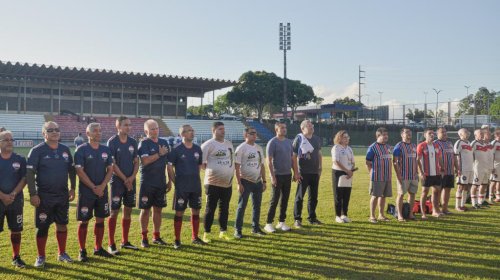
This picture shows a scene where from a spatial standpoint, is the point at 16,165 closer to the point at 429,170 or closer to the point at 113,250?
the point at 113,250

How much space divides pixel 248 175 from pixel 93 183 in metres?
2.46

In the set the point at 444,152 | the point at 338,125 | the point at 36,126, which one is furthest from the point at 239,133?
the point at 444,152

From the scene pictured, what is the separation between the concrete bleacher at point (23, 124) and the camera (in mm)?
43875

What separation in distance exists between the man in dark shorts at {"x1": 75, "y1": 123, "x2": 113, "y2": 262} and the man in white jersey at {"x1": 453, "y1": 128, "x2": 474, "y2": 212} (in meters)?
7.48

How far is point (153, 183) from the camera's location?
6.64 metres

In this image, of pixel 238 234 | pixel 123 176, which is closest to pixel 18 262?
pixel 123 176

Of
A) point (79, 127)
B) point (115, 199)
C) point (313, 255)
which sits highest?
point (79, 127)

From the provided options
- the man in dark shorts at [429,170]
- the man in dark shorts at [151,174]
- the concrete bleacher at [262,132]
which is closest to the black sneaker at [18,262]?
the man in dark shorts at [151,174]

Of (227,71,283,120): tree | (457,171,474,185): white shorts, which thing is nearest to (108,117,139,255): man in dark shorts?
(457,171,474,185): white shorts

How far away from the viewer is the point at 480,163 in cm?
1045

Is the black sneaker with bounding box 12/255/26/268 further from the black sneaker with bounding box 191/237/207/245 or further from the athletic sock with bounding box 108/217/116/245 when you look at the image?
the black sneaker with bounding box 191/237/207/245

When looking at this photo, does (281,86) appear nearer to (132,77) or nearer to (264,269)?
(132,77)

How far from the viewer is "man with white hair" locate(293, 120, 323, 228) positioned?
8289mm

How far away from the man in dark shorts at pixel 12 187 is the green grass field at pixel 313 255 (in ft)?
1.32
